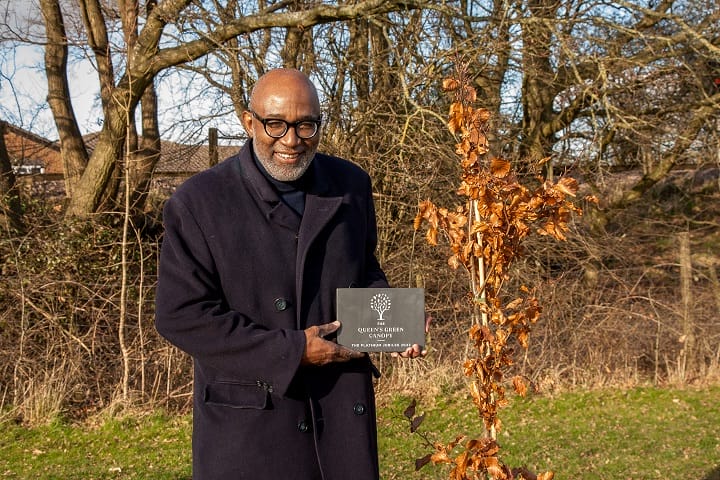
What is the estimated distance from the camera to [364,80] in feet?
27.2

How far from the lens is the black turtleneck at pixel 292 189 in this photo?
2.58 metres

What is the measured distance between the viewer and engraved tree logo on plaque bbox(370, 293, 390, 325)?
244 cm

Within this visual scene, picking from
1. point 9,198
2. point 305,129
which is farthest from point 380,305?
point 9,198

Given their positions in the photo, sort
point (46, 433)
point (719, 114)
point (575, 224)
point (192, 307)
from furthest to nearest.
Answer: point (719, 114) < point (575, 224) < point (46, 433) < point (192, 307)

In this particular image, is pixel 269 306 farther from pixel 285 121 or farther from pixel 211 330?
pixel 285 121

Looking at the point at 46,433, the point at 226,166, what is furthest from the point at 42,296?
the point at 226,166

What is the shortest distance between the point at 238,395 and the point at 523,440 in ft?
14.2

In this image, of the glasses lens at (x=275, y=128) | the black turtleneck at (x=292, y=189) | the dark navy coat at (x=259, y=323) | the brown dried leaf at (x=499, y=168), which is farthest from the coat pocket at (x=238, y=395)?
the brown dried leaf at (x=499, y=168)

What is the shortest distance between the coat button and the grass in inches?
124

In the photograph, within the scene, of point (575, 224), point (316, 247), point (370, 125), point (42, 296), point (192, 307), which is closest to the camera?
point (192, 307)

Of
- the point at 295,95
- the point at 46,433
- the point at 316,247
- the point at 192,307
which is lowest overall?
the point at 46,433

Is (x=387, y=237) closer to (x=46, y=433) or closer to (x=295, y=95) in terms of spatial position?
(x=46, y=433)

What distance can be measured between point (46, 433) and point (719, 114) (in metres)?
8.28

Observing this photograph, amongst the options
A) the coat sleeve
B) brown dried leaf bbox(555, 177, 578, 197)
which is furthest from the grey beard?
brown dried leaf bbox(555, 177, 578, 197)
